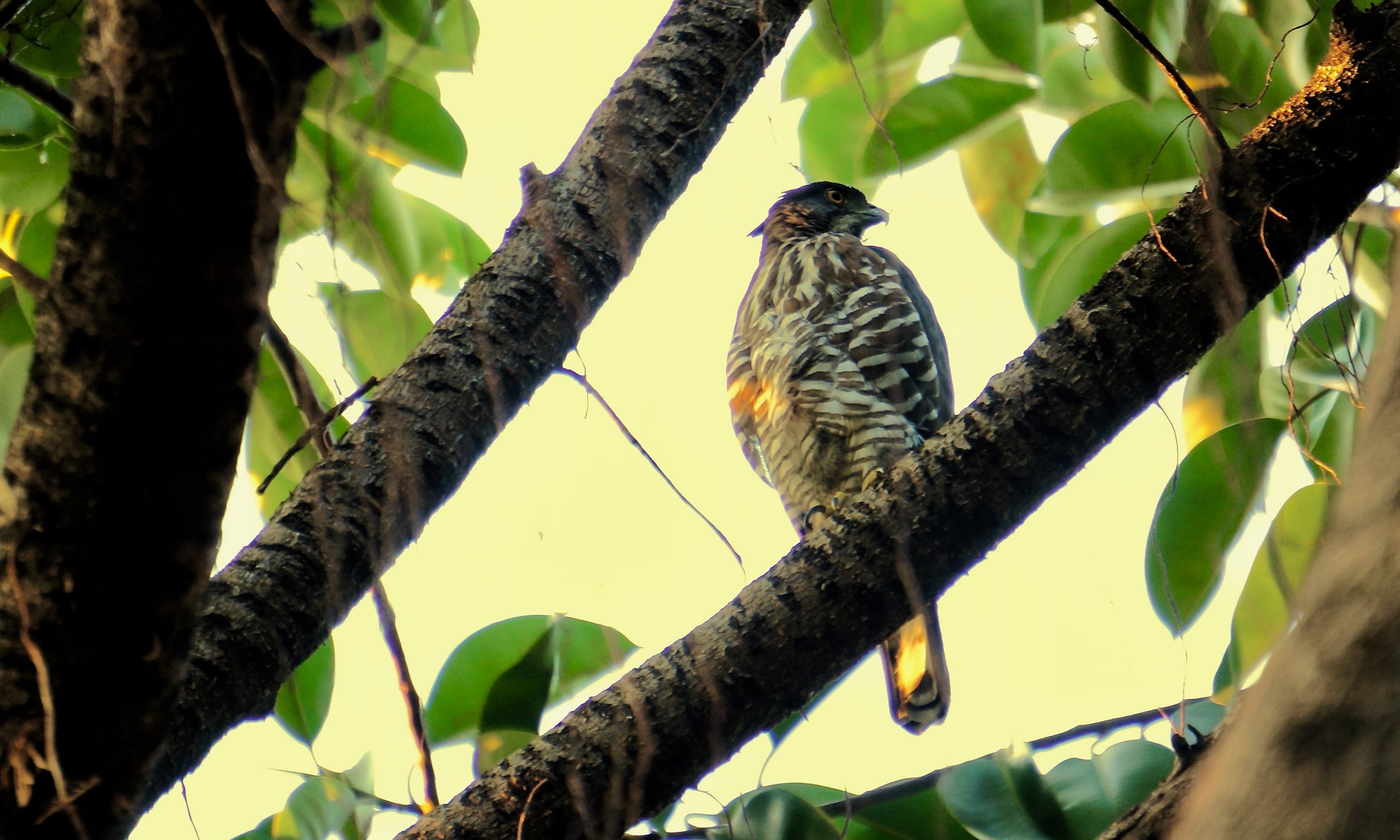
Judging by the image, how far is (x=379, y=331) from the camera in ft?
6.59

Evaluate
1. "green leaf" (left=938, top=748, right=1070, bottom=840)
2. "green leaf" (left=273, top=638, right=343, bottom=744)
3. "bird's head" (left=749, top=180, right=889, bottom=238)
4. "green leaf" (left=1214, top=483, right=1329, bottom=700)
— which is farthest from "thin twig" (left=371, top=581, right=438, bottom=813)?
"bird's head" (left=749, top=180, right=889, bottom=238)

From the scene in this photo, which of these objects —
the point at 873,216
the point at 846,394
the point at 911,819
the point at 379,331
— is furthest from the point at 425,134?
the point at 873,216

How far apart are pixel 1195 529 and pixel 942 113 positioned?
1024 mm

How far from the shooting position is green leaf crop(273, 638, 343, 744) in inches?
77.9

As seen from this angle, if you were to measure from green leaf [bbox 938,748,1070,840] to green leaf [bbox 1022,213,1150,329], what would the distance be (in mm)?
869

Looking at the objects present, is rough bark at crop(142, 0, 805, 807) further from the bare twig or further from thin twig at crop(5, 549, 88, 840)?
the bare twig

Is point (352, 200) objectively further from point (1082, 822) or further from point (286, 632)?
point (1082, 822)

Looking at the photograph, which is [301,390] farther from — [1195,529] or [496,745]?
[1195,529]

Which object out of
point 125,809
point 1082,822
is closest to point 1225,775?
point 125,809

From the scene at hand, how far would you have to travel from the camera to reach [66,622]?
1005 millimetres

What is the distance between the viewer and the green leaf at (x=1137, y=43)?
1779mm

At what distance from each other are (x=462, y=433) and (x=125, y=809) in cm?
75

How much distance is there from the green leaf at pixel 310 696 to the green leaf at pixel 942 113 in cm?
154

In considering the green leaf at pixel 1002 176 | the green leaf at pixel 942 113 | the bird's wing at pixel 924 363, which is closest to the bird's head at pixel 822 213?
the bird's wing at pixel 924 363
